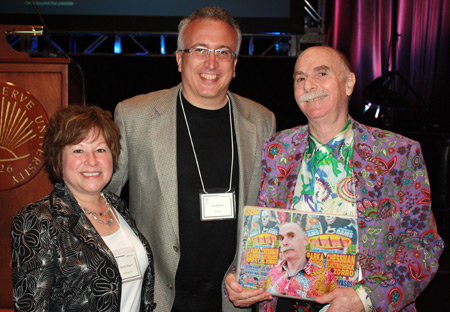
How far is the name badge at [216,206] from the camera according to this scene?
2295mm

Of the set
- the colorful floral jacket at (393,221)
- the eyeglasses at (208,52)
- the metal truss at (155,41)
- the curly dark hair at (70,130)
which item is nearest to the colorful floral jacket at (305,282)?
the colorful floral jacket at (393,221)

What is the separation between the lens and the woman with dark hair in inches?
66.4

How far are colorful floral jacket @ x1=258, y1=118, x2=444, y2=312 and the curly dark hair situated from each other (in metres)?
1.16

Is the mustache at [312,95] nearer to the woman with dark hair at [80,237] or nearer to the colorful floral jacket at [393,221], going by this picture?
the colorful floral jacket at [393,221]

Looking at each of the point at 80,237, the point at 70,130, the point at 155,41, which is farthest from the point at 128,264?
the point at 155,41

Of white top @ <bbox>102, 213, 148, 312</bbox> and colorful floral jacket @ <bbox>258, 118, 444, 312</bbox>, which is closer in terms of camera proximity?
colorful floral jacket @ <bbox>258, 118, 444, 312</bbox>

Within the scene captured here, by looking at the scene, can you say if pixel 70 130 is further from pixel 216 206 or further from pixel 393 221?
pixel 393 221

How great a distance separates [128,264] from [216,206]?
0.57 metres

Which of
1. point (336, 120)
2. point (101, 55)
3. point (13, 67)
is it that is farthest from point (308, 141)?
point (101, 55)

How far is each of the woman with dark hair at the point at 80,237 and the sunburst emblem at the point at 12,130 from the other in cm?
65

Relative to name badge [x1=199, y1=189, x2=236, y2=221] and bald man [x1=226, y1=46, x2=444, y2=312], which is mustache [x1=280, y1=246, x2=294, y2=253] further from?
name badge [x1=199, y1=189, x2=236, y2=221]

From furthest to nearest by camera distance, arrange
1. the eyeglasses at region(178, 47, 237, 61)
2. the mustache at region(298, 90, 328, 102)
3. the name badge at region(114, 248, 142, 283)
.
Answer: the eyeglasses at region(178, 47, 237, 61) → the mustache at region(298, 90, 328, 102) → the name badge at region(114, 248, 142, 283)

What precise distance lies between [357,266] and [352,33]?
Result: 23.9 ft

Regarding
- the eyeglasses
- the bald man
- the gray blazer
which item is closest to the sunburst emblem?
the gray blazer
